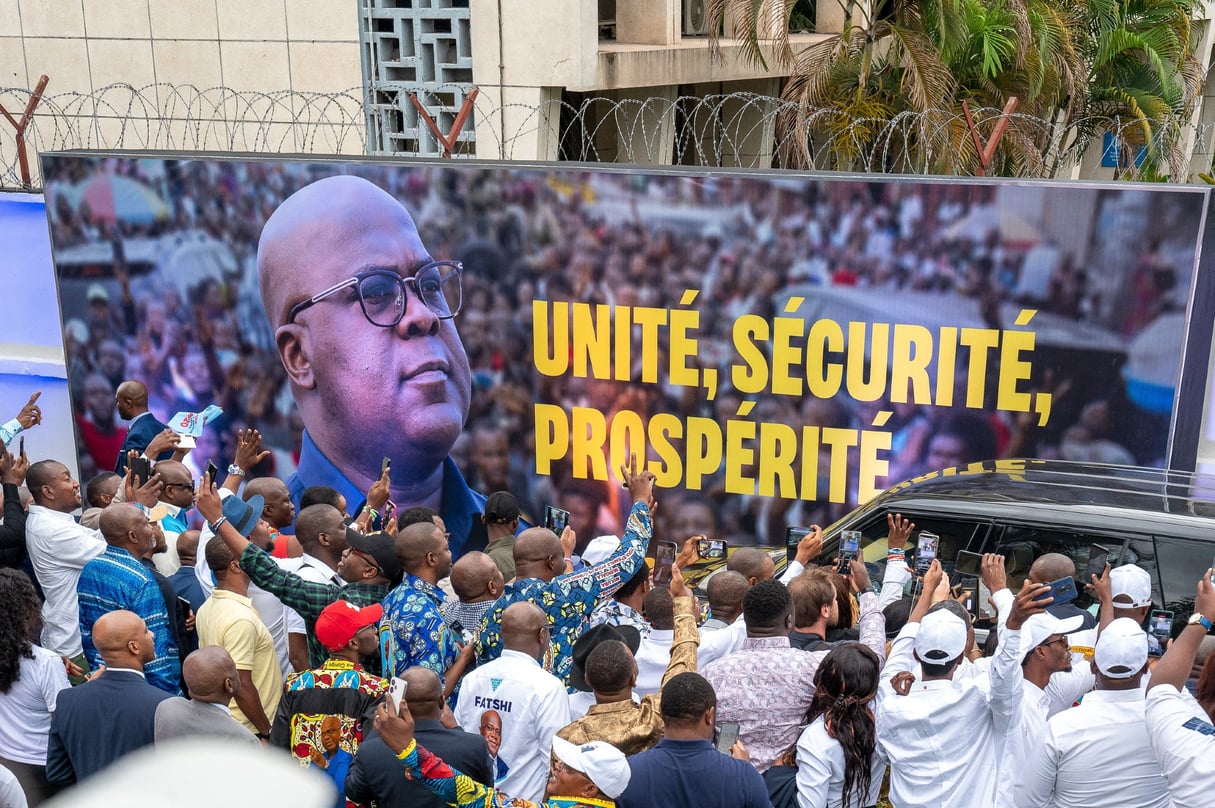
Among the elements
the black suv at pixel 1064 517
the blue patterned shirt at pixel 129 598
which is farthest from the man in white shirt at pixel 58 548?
the black suv at pixel 1064 517

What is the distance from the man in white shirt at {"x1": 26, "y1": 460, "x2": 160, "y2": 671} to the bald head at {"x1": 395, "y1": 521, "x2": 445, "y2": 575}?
1.98 metres

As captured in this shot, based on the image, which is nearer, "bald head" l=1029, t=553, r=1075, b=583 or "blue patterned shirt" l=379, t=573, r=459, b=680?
"blue patterned shirt" l=379, t=573, r=459, b=680

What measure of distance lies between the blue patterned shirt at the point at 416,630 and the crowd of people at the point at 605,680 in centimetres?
1

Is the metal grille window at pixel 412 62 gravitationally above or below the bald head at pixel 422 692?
above

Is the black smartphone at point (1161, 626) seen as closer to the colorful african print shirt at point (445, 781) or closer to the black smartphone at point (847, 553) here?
the black smartphone at point (847, 553)

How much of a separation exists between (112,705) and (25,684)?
2.65 feet

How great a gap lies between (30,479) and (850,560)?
14.6 feet

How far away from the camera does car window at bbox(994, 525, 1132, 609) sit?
5875mm

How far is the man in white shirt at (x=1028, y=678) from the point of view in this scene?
4402 millimetres

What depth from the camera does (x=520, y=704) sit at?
15.4ft

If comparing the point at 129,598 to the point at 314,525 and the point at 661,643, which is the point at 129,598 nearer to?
the point at 314,525

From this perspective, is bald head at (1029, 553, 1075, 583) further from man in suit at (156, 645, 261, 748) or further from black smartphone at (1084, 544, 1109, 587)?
man in suit at (156, 645, 261, 748)

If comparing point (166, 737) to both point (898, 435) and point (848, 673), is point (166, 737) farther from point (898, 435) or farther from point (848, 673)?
point (898, 435)

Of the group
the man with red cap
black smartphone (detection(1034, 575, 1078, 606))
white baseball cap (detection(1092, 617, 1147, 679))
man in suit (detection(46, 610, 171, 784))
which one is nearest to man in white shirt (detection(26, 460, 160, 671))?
man in suit (detection(46, 610, 171, 784))
